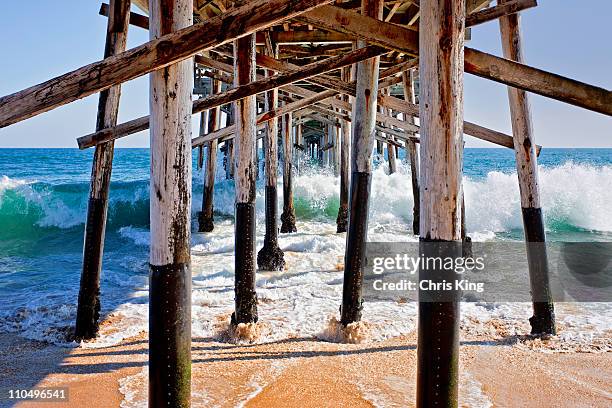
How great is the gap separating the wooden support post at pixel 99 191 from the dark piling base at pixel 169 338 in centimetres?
186

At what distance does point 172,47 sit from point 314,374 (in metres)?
2.38

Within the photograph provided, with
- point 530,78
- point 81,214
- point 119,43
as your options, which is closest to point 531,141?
point 530,78

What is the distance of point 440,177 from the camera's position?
2.15m

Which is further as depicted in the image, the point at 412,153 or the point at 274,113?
the point at 412,153

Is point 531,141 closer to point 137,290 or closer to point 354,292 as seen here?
point 354,292

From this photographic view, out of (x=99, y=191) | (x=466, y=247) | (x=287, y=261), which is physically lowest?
(x=287, y=261)

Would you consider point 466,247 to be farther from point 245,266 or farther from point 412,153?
point 245,266

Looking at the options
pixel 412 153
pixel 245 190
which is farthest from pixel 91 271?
pixel 412 153

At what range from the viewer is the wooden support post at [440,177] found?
2137mm

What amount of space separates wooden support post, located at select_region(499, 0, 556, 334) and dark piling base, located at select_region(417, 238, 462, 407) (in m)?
1.96

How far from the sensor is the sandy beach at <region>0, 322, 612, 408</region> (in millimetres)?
2941

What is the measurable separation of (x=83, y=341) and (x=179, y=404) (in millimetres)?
2135

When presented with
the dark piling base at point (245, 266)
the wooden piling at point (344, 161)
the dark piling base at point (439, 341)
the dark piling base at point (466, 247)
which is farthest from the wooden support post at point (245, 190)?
the wooden piling at point (344, 161)

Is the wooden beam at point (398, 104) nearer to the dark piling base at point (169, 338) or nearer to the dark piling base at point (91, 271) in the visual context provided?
the dark piling base at point (91, 271)
